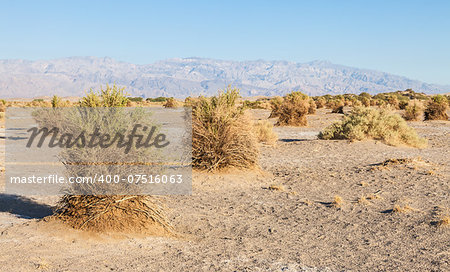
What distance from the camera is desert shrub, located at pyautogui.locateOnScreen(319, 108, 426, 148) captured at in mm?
20359

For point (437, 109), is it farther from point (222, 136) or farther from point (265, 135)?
point (222, 136)

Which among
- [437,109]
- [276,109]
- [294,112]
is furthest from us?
[276,109]

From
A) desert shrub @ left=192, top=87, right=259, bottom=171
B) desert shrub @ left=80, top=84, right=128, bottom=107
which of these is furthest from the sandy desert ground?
desert shrub @ left=80, top=84, right=128, bottom=107

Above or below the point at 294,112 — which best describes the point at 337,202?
below

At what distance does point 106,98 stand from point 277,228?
13.8 feet

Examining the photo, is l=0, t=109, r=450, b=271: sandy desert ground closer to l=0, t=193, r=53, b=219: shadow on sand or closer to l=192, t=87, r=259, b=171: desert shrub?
l=0, t=193, r=53, b=219: shadow on sand

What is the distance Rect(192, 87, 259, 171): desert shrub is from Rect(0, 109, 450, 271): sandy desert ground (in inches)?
19.6

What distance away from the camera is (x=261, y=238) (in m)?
8.07

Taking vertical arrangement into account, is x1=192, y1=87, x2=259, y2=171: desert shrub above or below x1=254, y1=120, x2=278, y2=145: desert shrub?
above

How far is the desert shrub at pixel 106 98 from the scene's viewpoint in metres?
7.61

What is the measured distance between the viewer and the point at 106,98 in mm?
7711

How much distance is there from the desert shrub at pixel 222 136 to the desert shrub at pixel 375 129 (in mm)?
8389

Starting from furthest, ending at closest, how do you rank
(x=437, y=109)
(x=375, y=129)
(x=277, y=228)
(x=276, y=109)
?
(x=276, y=109) → (x=437, y=109) → (x=375, y=129) → (x=277, y=228)

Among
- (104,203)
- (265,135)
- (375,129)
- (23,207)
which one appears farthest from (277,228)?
(375,129)
